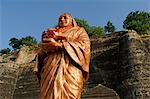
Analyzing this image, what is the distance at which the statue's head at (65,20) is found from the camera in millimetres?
6145

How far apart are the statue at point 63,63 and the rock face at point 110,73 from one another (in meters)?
15.2

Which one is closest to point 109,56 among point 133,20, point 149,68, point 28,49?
point 149,68

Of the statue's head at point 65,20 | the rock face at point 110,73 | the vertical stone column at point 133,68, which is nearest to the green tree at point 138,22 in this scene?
the rock face at point 110,73

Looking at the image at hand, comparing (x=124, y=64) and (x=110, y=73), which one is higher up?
(x=124, y=64)

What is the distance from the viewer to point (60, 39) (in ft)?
19.2

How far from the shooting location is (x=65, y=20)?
6152 mm

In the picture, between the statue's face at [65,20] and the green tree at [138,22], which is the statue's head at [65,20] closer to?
the statue's face at [65,20]

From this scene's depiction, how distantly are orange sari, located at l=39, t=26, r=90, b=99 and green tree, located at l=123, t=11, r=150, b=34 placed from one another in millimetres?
29766

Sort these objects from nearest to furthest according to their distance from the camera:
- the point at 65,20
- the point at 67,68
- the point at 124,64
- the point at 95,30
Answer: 1. the point at 67,68
2. the point at 65,20
3. the point at 124,64
4. the point at 95,30

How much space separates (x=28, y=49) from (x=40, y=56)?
97.2 ft

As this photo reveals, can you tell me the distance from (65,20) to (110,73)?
21067 mm

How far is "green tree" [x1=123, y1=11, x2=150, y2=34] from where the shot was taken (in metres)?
36.5

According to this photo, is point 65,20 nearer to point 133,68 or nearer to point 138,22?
point 133,68

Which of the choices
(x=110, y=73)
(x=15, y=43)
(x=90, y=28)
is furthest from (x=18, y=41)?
(x=110, y=73)
